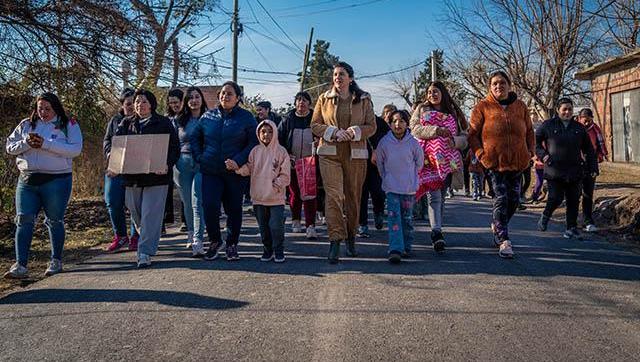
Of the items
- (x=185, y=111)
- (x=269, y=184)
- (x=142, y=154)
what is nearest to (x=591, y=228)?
(x=269, y=184)

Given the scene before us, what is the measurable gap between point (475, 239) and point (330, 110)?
2.88 metres

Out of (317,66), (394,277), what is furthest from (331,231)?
(317,66)

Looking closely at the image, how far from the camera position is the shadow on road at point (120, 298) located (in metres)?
4.74

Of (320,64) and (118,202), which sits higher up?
(320,64)

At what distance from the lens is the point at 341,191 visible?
6.39 meters

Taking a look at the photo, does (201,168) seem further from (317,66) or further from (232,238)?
(317,66)

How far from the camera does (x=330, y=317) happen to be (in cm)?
437

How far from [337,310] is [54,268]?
3.30 meters

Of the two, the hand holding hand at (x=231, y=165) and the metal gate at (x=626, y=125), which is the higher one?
the metal gate at (x=626, y=125)

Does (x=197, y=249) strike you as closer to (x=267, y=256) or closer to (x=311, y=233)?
(x=267, y=256)

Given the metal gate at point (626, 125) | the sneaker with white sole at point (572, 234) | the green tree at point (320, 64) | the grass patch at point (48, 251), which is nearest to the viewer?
the grass patch at point (48, 251)

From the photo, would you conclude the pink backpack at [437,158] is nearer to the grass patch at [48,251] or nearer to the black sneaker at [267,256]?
the black sneaker at [267,256]

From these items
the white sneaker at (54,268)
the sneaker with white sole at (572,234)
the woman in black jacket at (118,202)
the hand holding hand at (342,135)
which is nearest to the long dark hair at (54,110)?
the woman in black jacket at (118,202)

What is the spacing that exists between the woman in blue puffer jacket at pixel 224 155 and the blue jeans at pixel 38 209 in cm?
145
